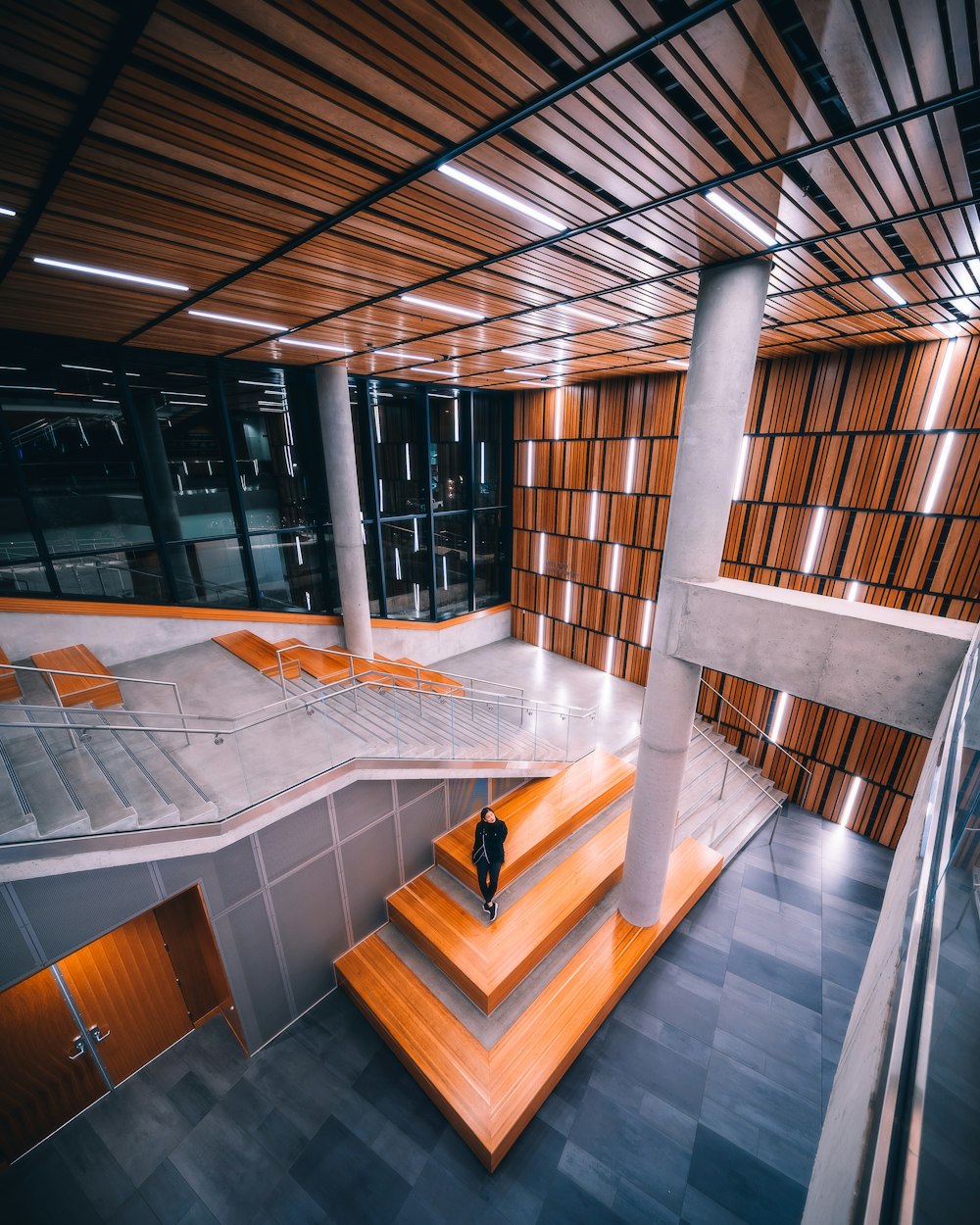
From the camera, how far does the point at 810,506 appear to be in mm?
8414

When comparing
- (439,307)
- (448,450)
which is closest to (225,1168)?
(439,307)

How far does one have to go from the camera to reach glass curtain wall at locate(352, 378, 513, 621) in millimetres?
10750

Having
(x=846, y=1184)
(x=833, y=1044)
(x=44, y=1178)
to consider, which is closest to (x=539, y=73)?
(x=846, y=1184)

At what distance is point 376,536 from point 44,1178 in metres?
9.46

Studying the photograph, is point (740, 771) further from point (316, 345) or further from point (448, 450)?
point (316, 345)

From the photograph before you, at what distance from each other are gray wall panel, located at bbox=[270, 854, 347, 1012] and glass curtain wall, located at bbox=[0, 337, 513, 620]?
5.19m

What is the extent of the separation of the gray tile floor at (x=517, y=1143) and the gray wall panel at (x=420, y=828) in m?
1.75

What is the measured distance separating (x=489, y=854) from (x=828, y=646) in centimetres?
427

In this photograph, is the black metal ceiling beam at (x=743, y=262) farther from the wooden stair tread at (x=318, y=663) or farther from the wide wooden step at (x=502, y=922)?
the wide wooden step at (x=502, y=922)

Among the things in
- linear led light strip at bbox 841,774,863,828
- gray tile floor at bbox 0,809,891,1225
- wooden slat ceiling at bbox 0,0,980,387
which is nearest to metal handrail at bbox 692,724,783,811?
linear led light strip at bbox 841,774,863,828

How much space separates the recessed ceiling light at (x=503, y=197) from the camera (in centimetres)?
298

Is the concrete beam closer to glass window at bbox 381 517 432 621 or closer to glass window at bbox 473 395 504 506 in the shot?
glass window at bbox 381 517 432 621

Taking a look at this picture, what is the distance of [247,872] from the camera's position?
525 cm

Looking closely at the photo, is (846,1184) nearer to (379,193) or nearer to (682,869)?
(379,193)
